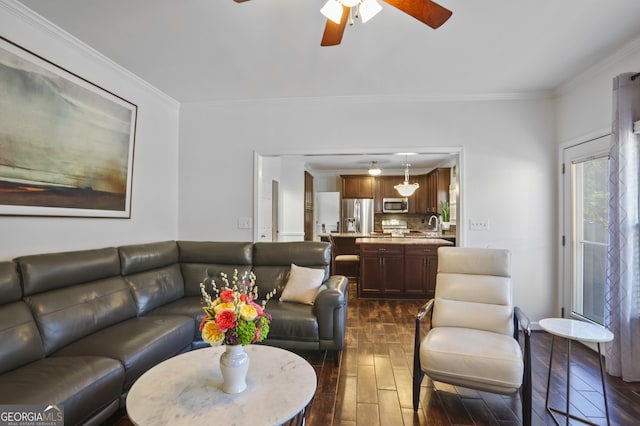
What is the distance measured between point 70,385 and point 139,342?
51cm

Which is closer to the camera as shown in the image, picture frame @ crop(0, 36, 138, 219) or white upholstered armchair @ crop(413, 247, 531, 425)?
white upholstered armchair @ crop(413, 247, 531, 425)

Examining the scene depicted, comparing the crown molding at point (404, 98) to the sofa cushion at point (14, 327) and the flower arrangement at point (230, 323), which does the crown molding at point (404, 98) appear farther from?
the flower arrangement at point (230, 323)

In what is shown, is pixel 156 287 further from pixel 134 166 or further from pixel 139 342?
pixel 134 166

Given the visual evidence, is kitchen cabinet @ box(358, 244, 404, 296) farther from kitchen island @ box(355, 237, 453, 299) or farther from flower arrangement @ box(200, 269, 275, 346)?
flower arrangement @ box(200, 269, 275, 346)

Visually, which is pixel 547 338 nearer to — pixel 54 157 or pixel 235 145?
pixel 235 145

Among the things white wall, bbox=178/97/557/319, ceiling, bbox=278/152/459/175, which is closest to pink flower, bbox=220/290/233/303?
white wall, bbox=178/97/557/319

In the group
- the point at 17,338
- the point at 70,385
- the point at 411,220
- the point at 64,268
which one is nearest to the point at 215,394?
the point at 70,385

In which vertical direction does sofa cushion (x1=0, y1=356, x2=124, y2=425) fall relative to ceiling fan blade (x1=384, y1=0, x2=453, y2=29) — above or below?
below

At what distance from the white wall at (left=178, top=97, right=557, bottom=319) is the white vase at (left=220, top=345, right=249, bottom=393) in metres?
2.58

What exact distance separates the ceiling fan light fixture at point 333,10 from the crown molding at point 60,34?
217 cm

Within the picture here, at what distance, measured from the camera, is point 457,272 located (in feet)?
8.43

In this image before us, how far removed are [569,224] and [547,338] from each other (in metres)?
1.25

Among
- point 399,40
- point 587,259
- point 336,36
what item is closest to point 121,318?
point 336,36

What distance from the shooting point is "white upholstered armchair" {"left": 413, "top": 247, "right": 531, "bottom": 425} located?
6.01ft
